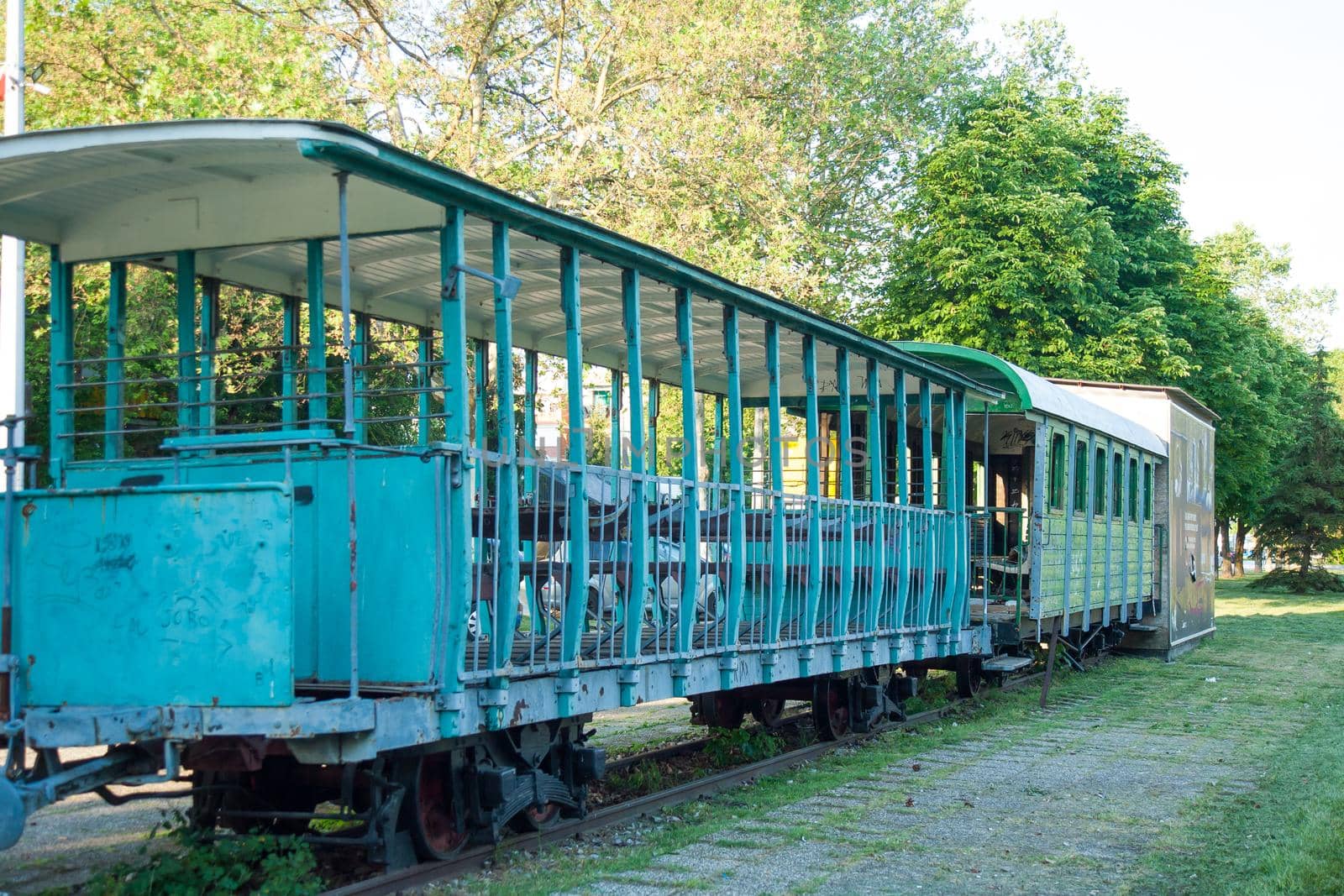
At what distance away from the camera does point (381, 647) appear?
6.26 meters

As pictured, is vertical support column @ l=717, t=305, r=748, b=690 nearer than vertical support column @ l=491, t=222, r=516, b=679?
No

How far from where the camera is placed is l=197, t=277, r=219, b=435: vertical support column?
7.70 meters

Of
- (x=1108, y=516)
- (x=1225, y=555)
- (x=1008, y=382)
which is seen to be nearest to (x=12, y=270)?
(x=1008, y=382)

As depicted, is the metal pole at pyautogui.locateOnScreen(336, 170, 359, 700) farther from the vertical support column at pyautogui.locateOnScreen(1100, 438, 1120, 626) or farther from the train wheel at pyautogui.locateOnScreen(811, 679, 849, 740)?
the vertical support column at pyautogui.locateOnScreen(1100, 438, 1120, 626)

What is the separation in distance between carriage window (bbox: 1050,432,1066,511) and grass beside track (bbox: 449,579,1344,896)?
225cm

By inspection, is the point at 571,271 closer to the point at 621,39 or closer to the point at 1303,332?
the point at 621,39

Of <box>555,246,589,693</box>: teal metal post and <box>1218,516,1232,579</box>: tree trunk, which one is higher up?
<box>555,246,589,693</box>: teal metal post

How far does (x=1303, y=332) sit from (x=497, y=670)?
68.9 meters

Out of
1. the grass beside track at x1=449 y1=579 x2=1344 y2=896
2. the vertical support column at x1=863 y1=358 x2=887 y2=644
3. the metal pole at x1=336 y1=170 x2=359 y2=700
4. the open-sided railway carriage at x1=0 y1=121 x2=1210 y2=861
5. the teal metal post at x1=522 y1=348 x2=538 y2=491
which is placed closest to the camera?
the open-sided railway carriage at x1=0 y1=121 x2=1210 y2=861

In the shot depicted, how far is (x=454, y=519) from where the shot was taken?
247 inches

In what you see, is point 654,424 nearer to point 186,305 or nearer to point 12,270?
point 186,305

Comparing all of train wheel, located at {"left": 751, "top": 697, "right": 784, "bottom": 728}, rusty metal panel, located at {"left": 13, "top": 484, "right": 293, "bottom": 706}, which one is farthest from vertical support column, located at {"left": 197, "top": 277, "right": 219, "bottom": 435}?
train wheel, located at {"left": 751, "top": 697, "right": 784, "bottom": 728}

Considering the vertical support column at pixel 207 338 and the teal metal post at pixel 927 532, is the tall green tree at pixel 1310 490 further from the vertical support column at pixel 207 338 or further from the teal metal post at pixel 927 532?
the vertical support column at pixel 207 338

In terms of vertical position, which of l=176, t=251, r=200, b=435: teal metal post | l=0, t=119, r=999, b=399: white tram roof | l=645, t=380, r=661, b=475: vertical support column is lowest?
l=645, t=380, r=661, b=475: vertical support column
